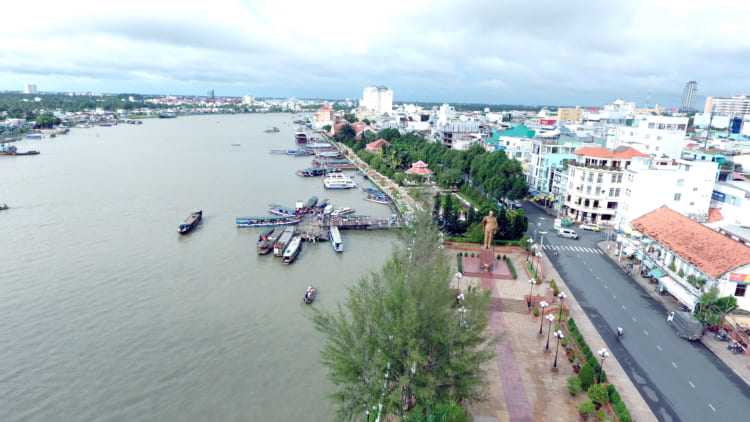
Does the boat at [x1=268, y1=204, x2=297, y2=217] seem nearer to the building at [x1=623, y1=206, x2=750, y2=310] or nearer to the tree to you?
the tree

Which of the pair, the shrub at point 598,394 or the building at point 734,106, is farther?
the building at point 734,106

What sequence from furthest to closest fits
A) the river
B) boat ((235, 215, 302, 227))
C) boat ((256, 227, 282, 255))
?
boat ((235, 215, 302, 227))
boat ((256, 227, 282, 255))
the river

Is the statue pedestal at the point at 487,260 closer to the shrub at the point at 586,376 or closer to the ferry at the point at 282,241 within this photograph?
the shrub at the point at 586,376

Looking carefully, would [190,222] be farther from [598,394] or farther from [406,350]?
[598,394]

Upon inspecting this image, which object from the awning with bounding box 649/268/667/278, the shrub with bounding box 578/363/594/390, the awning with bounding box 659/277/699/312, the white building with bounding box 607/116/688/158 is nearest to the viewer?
the shrub with bounding box 578/363/594/390

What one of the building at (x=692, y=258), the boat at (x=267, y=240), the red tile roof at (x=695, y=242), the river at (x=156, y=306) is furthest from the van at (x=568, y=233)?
the boat at (x=267, y=240)

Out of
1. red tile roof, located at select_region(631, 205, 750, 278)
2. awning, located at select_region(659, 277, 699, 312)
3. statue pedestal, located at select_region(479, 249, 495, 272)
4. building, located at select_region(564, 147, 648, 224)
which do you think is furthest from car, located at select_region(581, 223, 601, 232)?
statue pedestal, located at select_region(479, 249, 495, 272)

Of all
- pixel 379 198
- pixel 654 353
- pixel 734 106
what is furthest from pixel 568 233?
pixel 734 106
